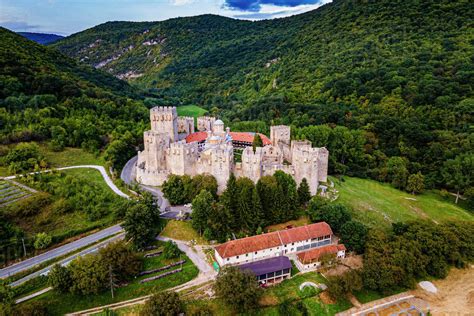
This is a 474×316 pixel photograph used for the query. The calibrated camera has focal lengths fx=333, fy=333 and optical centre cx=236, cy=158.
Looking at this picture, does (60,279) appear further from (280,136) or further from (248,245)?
(280,136)

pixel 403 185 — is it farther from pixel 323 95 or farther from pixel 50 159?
pixel 50 159

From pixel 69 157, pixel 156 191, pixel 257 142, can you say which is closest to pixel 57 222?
pixel 156 191

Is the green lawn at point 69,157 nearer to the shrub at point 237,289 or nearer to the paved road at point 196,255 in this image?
the paved road at point 196,255

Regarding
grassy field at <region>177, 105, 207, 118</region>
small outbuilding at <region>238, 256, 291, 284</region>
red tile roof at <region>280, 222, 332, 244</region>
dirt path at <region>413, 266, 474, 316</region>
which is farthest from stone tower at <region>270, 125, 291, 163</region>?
grassy field at <region>177, 105, 207, 118</region>

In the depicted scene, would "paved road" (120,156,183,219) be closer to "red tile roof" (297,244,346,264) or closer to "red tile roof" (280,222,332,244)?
"red tile roof" (280,222,332,244)

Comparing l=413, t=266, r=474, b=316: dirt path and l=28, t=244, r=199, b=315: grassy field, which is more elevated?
l=28, t=244, r=199, b=315: grassy field

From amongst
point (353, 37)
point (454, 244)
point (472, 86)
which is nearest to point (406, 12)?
point (353, 37)
